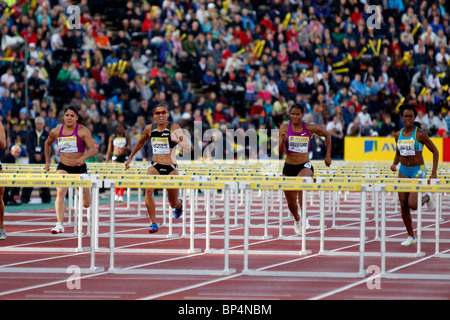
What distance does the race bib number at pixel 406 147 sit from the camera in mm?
13484

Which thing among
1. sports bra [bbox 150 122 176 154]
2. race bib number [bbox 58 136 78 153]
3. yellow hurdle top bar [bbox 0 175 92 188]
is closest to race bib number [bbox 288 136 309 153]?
sports bra [bbox 150 122 176 154]

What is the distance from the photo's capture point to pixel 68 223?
1730 cm

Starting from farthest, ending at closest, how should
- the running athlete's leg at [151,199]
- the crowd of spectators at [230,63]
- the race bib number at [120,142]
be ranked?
the crowd of spectators at [230,63] < the race bib number at [120,142] < the running athlete's leg at [151,199]

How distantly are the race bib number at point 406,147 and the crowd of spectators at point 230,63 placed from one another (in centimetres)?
1384

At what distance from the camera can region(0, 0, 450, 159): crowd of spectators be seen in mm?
27672

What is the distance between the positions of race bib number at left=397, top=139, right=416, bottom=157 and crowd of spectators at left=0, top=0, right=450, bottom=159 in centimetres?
1384

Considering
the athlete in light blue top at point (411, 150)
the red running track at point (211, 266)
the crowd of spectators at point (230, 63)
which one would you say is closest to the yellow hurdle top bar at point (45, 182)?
the red running track at point (211, 266)

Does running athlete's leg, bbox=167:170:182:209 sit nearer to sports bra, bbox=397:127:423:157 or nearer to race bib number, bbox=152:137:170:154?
race bib number, bbox=152:137:170:154

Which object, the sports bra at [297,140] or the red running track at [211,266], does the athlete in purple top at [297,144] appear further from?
the red running track at [211,266]

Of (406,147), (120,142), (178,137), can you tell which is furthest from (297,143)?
(120,142)
